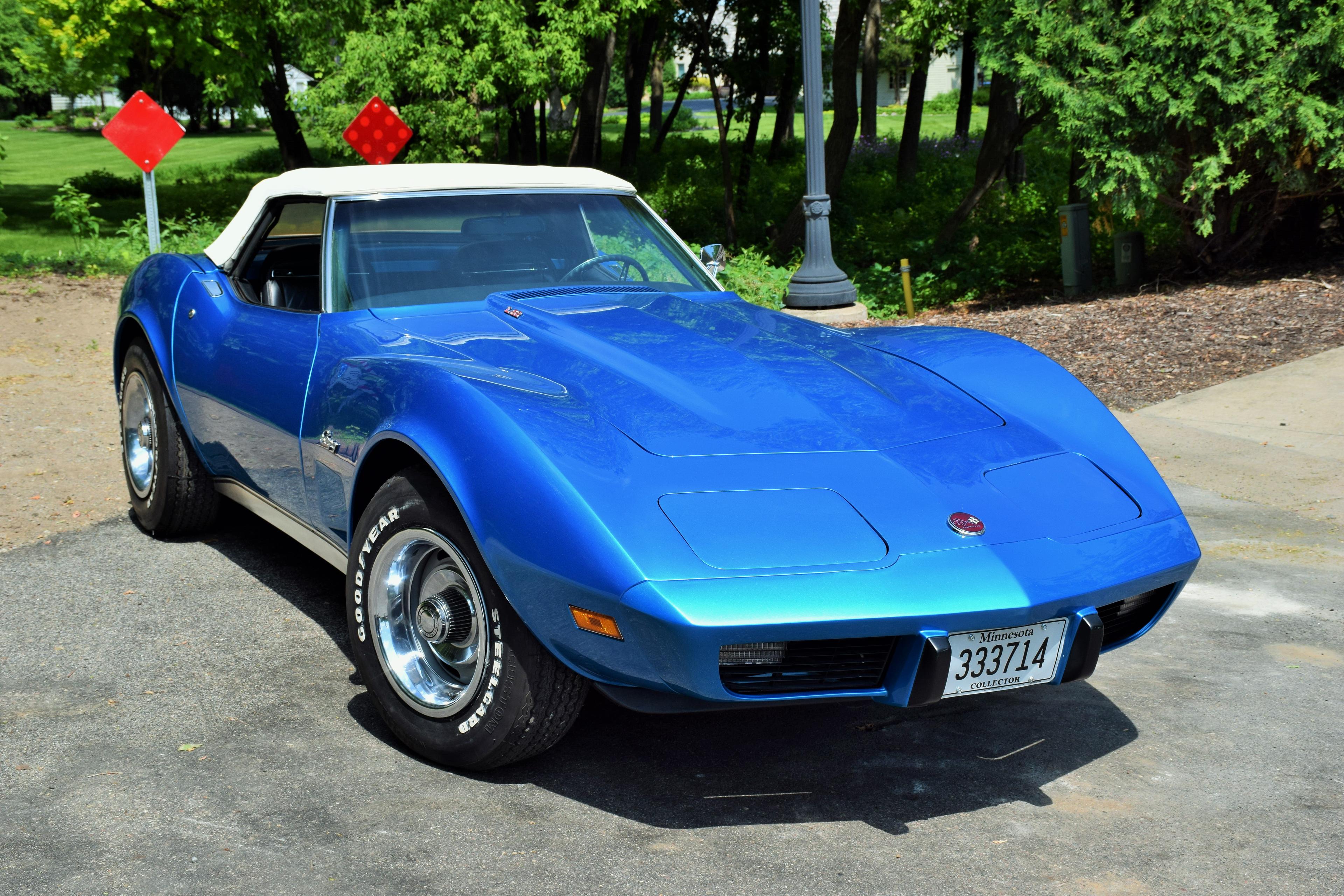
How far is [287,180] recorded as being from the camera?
4.73 meters

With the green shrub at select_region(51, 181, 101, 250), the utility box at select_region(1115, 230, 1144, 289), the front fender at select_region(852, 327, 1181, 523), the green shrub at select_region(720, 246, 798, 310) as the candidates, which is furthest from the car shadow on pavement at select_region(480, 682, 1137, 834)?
the green shrub at select_region(51, 181, 101, 250)

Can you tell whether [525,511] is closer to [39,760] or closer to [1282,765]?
[39,760]

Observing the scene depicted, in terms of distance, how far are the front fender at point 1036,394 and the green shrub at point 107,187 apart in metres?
30.4

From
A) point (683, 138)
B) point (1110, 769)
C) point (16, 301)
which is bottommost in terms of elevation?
point (1110, 769)

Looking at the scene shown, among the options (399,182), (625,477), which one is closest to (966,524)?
(625,477)

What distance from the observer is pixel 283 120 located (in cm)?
2456

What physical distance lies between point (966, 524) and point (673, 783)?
39.6 inches

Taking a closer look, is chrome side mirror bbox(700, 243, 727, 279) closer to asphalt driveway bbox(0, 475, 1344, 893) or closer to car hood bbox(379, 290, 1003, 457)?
car hood bbox(379, 290, 1003, 457)

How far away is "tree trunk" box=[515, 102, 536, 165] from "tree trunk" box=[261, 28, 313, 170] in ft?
15.6

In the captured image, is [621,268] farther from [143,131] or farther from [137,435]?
[143,131]

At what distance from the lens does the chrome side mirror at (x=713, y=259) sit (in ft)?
15.9

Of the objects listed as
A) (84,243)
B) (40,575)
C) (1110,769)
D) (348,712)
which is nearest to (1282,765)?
(1110,769)

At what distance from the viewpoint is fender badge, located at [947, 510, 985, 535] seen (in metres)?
2.88

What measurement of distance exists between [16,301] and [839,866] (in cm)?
1113
